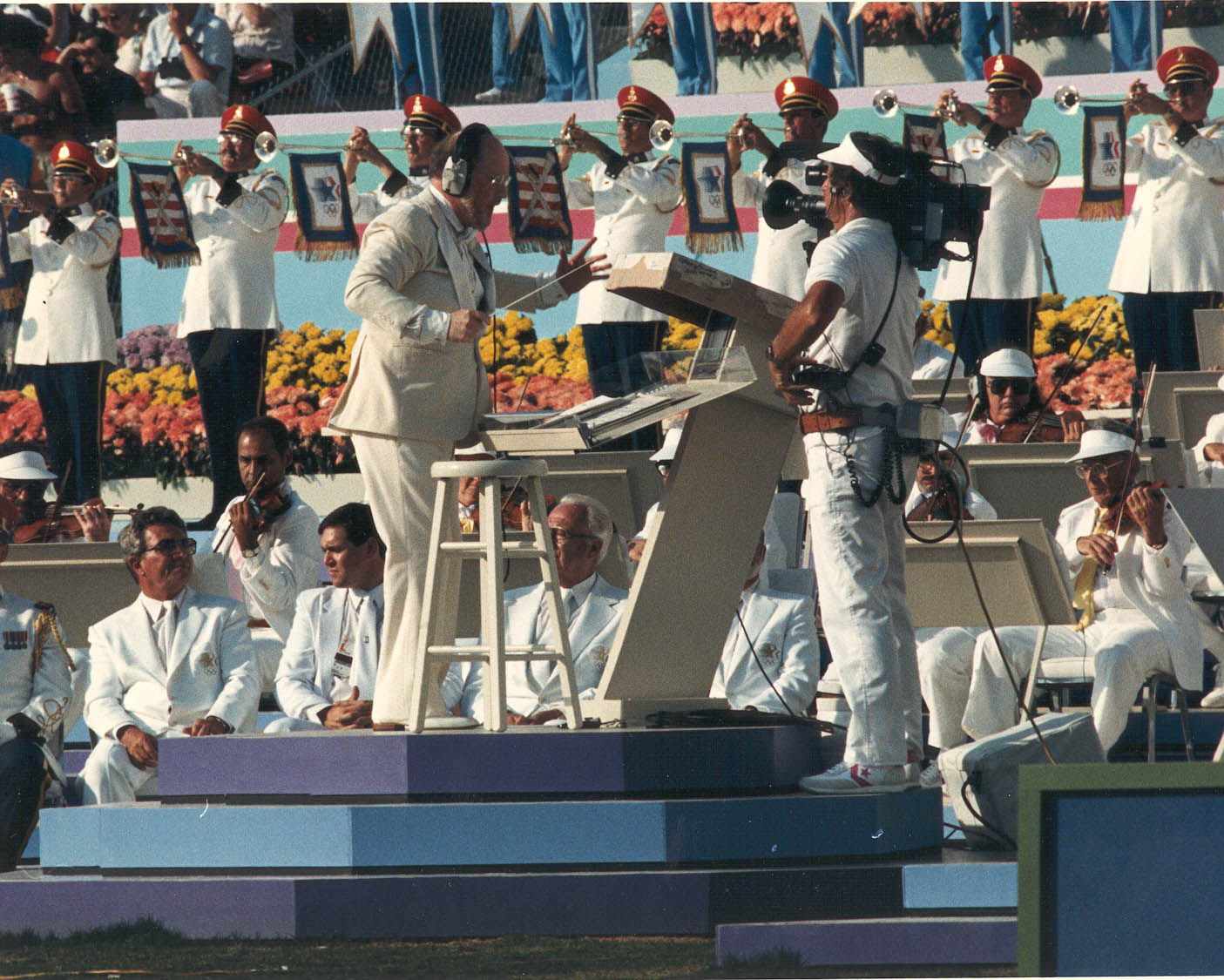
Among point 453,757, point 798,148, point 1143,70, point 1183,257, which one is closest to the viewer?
point 453,757

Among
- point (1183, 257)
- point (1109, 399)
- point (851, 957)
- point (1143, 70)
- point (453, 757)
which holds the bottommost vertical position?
point (851, 957)

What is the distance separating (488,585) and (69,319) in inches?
258

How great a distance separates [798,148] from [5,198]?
4.18 metres

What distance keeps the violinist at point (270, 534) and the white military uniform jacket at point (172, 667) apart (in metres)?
0.92

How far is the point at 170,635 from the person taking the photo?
6.68m

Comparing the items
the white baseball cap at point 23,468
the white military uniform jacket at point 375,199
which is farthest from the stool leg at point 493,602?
the white military uniform jacket at point 375,199

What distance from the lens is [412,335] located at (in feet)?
17.5

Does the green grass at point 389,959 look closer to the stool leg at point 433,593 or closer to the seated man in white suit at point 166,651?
the stool leg at point 433,593

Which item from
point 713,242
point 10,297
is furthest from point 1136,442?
point 10,297

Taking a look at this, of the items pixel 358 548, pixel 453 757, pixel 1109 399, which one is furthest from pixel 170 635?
pixel 1109 399

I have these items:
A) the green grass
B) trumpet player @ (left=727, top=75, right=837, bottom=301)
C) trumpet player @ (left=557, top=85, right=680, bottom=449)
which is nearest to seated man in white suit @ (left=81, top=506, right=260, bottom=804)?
the green grass

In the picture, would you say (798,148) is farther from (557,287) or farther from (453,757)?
(453,757)

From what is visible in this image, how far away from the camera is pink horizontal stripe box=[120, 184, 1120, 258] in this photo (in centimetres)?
1244

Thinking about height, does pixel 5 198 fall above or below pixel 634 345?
above
